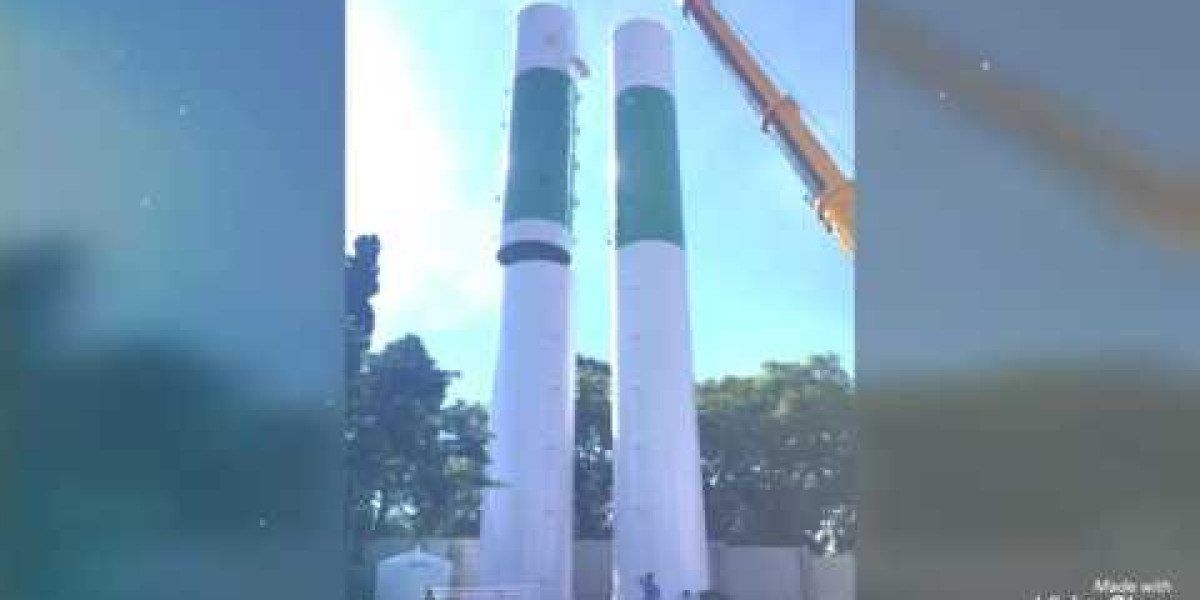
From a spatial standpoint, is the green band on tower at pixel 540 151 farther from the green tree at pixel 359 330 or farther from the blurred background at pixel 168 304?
the blurred background at pixel 168 304

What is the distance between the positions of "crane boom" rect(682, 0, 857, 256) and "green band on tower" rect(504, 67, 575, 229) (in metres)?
2.32

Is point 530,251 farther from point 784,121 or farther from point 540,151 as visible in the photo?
point 784,121

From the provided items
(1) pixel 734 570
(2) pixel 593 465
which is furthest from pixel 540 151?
(1) pixel 734 570

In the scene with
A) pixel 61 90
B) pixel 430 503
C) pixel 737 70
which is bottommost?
pixel 430 503

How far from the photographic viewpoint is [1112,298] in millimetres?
764

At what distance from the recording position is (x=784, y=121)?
7.43m

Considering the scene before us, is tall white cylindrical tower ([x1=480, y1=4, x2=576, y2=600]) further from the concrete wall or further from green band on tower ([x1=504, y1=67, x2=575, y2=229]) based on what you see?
the concrete wall

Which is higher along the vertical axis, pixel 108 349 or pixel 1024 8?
pixel 1024 8

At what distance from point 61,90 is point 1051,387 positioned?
737 millimetres

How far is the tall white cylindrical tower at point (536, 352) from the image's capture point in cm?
1018

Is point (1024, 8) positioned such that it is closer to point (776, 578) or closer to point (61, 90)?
point (61, 90)

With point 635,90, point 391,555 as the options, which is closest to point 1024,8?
point 391,555

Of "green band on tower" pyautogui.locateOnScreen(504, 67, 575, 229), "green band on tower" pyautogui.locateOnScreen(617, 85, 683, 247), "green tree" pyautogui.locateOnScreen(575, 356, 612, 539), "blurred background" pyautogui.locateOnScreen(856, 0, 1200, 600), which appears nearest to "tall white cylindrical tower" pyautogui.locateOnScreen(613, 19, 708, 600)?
"green band on tower" pyautogui.locateOnScreen(617, 85, 683, 247)

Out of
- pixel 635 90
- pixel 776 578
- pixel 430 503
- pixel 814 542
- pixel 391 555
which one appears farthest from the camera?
pixel 635 90
